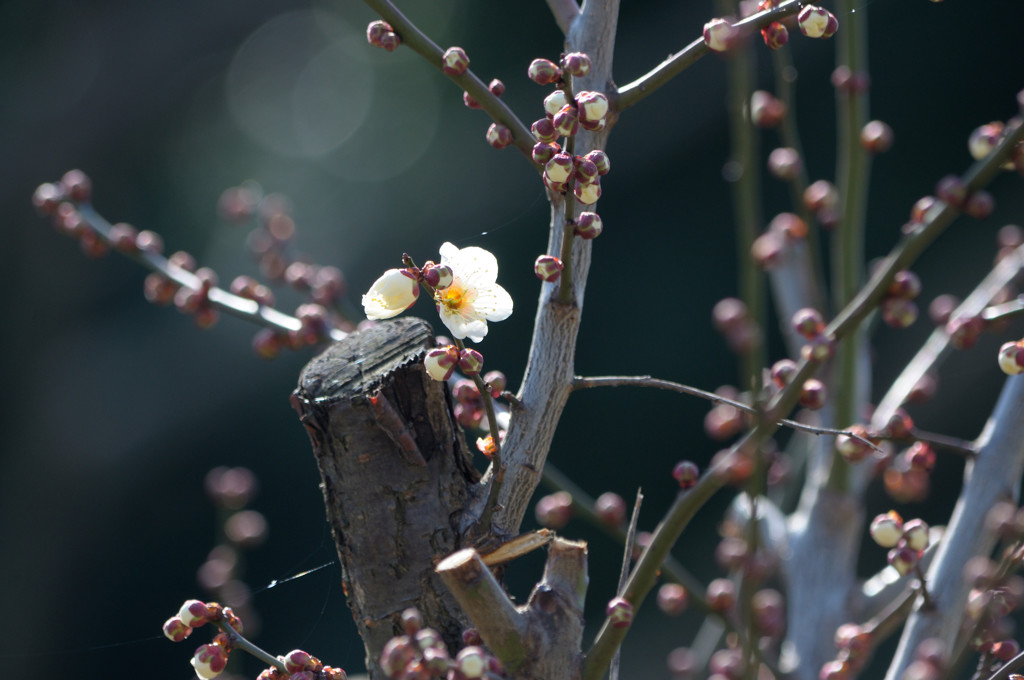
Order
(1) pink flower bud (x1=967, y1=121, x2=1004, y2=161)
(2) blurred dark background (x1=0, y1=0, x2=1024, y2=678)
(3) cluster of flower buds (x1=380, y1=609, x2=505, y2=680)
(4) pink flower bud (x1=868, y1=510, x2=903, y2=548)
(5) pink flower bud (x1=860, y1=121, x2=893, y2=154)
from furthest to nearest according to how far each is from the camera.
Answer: (2) blurred dark background (x1=0, y1=0, x2=1024, y2=678)
(5) pink flower bud (x1=860, y1=121, x2=893, y2=154)
(1) pink flower bud (x1=967, y1=121, x2=1004, y2=161)
(4) pink flower bud (x1=868, y1=510, x2=903, y2=548)
(3) cluster of flower buds (x1=380, y1=609, x2=505, y2=680)

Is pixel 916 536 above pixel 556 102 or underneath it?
underneath

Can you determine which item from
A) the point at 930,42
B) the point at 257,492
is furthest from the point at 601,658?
the point at 930,42

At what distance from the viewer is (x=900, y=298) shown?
0.68 meters

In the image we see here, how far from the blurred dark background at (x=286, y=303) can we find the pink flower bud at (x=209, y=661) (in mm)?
1470

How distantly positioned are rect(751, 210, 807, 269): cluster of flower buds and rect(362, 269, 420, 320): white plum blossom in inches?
18.9

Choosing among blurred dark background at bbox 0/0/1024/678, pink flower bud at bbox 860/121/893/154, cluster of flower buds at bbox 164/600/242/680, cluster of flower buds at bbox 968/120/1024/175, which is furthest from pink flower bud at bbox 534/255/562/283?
blurred dark background at bbox 0/0/1024/678

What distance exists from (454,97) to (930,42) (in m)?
1.23

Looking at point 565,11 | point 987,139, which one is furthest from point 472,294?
point 987,139

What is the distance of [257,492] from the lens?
202 cm

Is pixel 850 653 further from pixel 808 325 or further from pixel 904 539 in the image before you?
pixel 808 325

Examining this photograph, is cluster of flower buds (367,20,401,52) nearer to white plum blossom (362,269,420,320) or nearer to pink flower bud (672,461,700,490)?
white plum blossom (362,269,420,320)

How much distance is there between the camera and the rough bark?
51cm

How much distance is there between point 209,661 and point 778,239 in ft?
2.38

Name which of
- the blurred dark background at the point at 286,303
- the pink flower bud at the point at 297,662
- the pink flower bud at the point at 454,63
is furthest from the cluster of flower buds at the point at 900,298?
the blurred dark background at the point at 286,303
